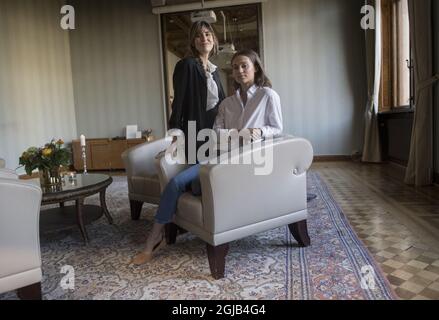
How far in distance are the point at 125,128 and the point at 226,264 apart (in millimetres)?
5045

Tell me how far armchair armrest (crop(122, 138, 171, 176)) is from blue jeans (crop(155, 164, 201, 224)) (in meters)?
0.96

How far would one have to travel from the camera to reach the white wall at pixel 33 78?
5.12 metres

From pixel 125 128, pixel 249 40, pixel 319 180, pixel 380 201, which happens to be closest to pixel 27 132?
pixel 125 128

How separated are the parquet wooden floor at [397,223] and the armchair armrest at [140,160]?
1718mm

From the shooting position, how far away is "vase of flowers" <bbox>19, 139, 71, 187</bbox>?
2.67 metres

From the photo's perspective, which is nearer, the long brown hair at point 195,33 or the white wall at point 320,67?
the long brown hair at point 195,33

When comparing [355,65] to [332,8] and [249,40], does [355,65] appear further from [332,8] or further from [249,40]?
[249,40]

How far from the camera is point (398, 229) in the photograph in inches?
93.3

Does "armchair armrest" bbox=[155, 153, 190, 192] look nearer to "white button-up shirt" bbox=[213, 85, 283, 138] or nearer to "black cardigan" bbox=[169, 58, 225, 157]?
"black cardigan" bbox=[169, 58, 225, 157]
